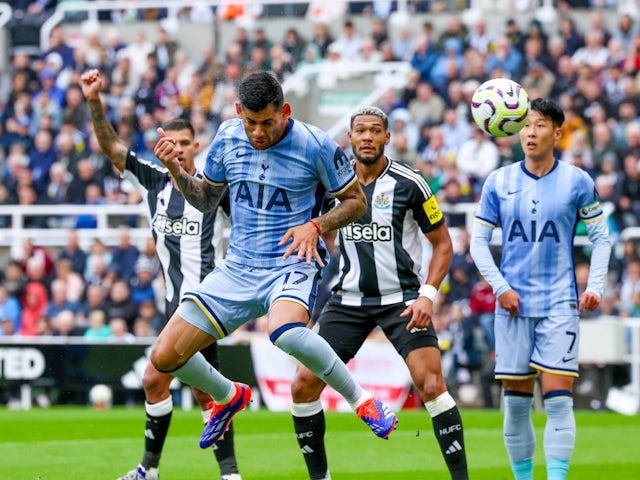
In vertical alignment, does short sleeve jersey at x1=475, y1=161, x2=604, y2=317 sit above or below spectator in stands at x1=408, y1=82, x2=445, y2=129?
above

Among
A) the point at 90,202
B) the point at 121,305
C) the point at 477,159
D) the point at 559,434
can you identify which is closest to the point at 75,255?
the point at 90,202

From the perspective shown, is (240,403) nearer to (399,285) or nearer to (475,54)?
(399,285)

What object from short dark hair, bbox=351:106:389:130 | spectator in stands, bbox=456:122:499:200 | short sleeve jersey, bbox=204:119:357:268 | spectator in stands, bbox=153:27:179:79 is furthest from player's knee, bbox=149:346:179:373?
spectator in stands, bbox=153:27:179:79

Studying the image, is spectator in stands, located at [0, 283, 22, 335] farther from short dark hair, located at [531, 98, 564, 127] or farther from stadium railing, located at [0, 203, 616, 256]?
short dark hair, located at [531, 98, 564, 127]

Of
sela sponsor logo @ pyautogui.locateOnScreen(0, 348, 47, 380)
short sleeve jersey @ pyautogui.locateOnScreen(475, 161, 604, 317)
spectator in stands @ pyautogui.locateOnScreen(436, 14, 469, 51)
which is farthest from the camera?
spectator in stands @ pyautogui.locateOnScreen(436, 14, 469, 51)

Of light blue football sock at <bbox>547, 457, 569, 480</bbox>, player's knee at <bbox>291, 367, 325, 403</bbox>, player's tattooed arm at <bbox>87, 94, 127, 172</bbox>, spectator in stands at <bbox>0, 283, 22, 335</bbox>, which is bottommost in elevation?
spectator in stands at <bbox>0, 283, 22, 335</bbox>

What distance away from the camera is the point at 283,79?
2286 cm

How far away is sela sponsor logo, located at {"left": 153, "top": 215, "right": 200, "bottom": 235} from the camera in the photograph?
962 centimetres

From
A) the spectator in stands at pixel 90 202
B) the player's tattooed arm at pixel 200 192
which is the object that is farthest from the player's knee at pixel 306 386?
the spectator in stands at pixel 90 202

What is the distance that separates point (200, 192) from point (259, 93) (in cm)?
85

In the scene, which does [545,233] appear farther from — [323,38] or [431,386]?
[323,38]

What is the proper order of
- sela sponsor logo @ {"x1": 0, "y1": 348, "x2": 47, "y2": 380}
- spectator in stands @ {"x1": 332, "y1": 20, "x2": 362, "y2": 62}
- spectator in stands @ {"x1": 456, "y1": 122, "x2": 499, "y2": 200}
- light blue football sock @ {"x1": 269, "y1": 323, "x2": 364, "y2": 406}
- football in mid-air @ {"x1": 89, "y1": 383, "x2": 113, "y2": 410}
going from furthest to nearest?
1. spectator in stands @ {"x1": 332, "y1": 20, "x2": 362, "y2": 62}
2. spectator in stands @ {"x1": 456, "y1": 122, "x2": 499, "y2": 200}
3. sela sponsor logo @ {"x1": 0, "y1": 348, "x2": 47, "y2": 380}
4. football in mid-air @ {"x1": 89, "y1": 383, "x2": 113, "y2": 410}
5. light blue football sock @ {"x1": 269, "y1": 323, "x2": 364, "y2": 406}

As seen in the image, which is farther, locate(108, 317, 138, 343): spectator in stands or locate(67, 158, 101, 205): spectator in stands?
locate(67, 158, 101, 205): spectator in stands

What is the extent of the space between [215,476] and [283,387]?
22.1 ft
